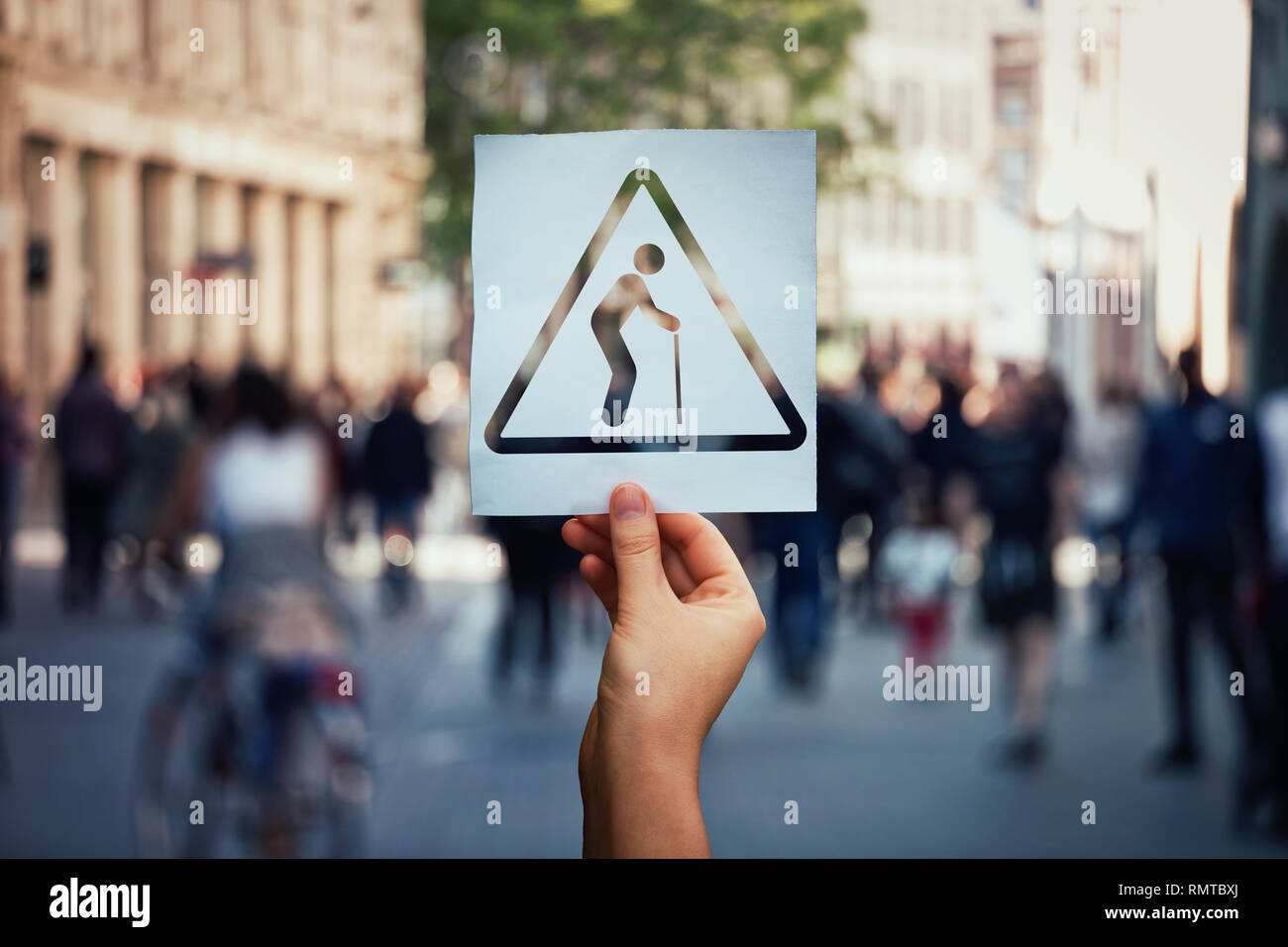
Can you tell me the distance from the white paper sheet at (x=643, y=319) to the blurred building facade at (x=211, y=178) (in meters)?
15.3

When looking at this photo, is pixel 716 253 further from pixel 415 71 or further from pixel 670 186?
pixel 415 71

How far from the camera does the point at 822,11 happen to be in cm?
1766

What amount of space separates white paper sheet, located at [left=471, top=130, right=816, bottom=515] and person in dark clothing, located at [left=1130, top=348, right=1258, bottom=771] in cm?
564

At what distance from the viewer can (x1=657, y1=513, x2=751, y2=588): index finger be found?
1944mm

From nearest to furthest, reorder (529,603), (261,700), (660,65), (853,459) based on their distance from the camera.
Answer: (261,700)
(529,603)
(853,459)
(660,65)

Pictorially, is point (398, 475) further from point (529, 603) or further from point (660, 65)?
point (660, 65)

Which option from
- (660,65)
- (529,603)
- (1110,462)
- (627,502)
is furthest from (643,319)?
(660,65)

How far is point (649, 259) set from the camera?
6.11 ft

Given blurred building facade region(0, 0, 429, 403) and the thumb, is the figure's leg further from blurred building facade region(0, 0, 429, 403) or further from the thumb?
blurred building facade region(0, 0, 429, 403)

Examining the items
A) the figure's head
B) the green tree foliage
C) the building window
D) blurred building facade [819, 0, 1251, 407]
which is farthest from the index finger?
the building window

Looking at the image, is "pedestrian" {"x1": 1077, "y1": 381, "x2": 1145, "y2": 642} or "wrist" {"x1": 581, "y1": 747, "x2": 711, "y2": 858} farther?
"pedestrian" {"x1": 1077, "y1": 381, "x2": 1145, "y2": 642}

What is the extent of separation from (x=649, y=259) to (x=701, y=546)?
1.15ft

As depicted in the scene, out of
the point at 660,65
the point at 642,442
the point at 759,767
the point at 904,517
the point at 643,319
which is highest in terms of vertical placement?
the point at 660,65

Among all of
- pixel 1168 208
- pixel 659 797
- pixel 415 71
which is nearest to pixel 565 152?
pixel 659 797
